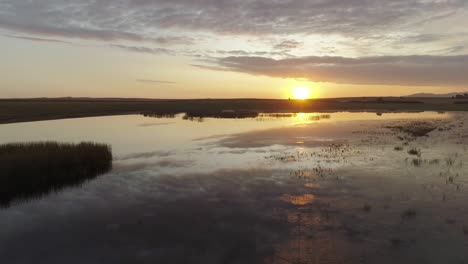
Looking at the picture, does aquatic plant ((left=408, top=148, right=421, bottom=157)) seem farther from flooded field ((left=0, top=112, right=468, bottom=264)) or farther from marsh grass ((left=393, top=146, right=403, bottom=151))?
marsh grass ((left=393, top=146, right=403, bottom=151))

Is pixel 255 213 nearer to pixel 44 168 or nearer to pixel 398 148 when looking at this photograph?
pixel 44 168

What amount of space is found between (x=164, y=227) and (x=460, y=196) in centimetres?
1375

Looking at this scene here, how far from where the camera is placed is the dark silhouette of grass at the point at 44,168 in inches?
774

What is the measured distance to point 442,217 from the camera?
14.8m

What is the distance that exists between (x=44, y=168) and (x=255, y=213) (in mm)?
13491

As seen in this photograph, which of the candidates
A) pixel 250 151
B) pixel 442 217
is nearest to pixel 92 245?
pixel 442 217

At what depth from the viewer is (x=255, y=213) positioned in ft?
52.3

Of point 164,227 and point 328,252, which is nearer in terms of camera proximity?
point 328,252

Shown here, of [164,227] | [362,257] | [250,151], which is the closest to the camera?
[362,257]

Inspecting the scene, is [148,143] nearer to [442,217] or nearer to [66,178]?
[66,178]

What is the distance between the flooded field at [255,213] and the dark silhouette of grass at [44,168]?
47.9 inches

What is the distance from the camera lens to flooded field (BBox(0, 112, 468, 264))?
40.0 feet

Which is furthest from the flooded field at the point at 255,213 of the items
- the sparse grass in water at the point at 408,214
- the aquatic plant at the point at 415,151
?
the aquatic plant at the point at 415,151

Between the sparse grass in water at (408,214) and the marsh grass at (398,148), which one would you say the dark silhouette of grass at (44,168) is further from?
the marsh grass at (398,148)
